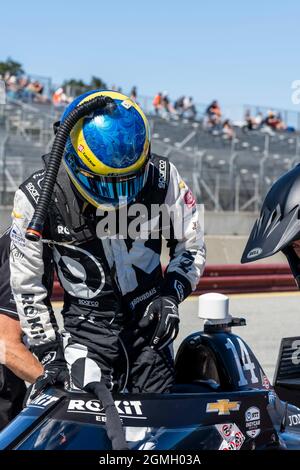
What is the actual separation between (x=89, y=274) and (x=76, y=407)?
2.49 feet

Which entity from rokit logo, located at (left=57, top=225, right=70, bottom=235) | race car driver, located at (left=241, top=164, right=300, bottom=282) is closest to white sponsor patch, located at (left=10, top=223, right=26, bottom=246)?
rokit logo, located at (left=57, top=225, right=70, bottom=235)

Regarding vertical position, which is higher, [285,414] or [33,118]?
[33,118]

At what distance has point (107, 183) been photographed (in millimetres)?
2943

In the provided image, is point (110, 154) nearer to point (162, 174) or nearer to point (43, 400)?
point (162, 174)

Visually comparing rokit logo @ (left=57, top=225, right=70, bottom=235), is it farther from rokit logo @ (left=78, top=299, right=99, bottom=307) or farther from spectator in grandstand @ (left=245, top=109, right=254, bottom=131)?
spectator in grandstand @ (left=245, top=109, right=254, bottom=131)

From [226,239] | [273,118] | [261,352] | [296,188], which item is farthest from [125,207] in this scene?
[273,118]

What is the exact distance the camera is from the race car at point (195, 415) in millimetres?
2521

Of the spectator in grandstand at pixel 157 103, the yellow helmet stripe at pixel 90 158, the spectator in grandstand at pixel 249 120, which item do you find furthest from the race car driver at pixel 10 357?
the spectator in grandstand at pixel 249 120

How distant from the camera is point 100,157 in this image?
2889mm

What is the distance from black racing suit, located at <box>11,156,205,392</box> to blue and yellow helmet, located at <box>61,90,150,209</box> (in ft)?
0.61

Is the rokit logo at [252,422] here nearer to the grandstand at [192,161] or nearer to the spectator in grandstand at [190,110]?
the grandstand at [192,161]

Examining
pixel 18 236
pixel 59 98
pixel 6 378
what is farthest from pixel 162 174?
pixel 59 98

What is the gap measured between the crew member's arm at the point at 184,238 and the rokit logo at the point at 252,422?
2.24 ft
